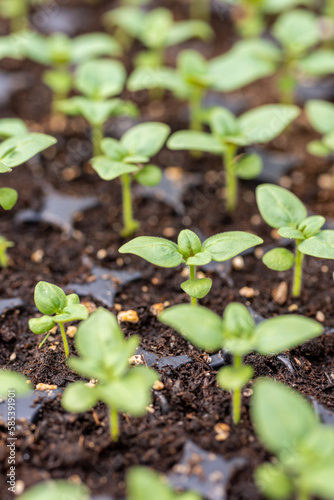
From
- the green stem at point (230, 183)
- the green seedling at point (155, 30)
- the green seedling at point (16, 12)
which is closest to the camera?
the green stem at point (230, 183)

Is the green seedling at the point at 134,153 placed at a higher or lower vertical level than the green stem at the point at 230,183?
higher

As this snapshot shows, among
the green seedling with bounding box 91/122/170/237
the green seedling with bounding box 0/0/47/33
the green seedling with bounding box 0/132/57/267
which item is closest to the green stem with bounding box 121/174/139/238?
the green seedling with bounding box 91/122/170/237

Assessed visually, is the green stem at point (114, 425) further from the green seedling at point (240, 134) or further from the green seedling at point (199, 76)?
the green seedling at point (199, 76)

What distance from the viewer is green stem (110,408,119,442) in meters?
0.97

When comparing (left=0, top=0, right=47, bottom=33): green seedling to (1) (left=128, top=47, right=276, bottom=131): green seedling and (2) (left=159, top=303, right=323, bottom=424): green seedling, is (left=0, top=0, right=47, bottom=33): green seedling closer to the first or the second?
(1) (left=128, top=47, right=276, bottom=131): green seedling

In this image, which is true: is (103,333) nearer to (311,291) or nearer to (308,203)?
(311,291)

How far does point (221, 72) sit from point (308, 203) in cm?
53

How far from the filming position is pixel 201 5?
2775 millimetres

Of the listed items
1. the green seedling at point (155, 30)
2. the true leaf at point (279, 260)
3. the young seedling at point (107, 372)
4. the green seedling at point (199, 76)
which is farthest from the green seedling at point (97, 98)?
the young seedling at point (107, 372)

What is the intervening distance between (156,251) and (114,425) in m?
0.36

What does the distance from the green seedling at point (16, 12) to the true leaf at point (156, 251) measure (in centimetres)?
196

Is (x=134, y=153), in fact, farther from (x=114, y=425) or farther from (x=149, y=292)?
(x=114, y=425)

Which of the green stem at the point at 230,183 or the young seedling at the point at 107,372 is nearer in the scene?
the young seedling at the point at 107,372

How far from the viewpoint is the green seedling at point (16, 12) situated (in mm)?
2633
